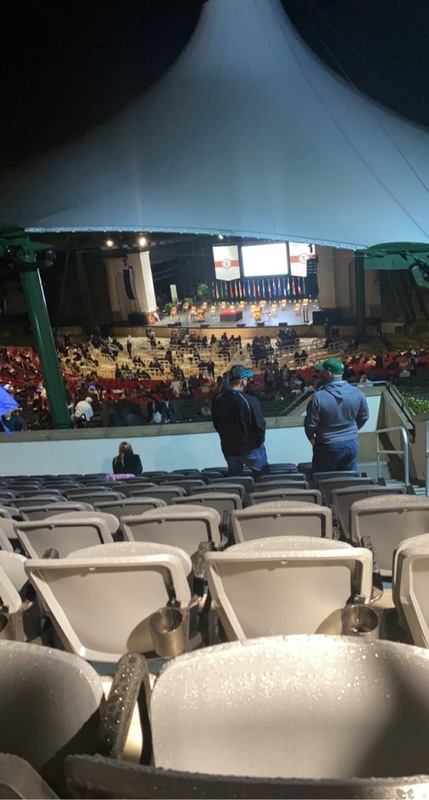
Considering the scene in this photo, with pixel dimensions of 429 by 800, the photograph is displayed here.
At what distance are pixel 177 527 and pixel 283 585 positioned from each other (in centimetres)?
102

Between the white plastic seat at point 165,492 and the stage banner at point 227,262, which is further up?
the stage banner at point 227,262

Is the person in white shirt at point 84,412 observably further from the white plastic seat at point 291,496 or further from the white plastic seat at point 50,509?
the white plastic seat at point 291,496

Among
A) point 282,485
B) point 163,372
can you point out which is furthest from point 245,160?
point 163,372

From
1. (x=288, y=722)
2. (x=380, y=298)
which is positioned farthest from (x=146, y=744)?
(x=380, y=298)

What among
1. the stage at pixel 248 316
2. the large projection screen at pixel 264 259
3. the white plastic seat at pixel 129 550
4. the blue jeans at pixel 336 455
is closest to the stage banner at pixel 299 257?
the large projection screen at pixel 264 259

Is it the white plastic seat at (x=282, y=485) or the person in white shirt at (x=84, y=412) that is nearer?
the white plastic seat at (x=282, y=485)

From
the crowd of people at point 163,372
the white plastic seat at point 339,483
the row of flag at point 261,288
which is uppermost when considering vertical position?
the row of flag at point 261,288

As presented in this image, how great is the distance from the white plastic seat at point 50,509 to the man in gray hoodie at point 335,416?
7.07 feet

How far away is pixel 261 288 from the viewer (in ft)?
102

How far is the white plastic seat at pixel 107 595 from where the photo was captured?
5.55 ft

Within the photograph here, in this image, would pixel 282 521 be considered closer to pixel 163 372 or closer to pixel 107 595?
pixel 107 595

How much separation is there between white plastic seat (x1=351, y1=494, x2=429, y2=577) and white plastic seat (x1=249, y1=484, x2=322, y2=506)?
0.78 meters

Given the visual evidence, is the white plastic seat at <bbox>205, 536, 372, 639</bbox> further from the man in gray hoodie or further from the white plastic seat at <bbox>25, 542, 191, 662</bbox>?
the man in gray hoodie

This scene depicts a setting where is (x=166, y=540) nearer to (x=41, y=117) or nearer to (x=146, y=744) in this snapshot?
(x=146, y=744)
